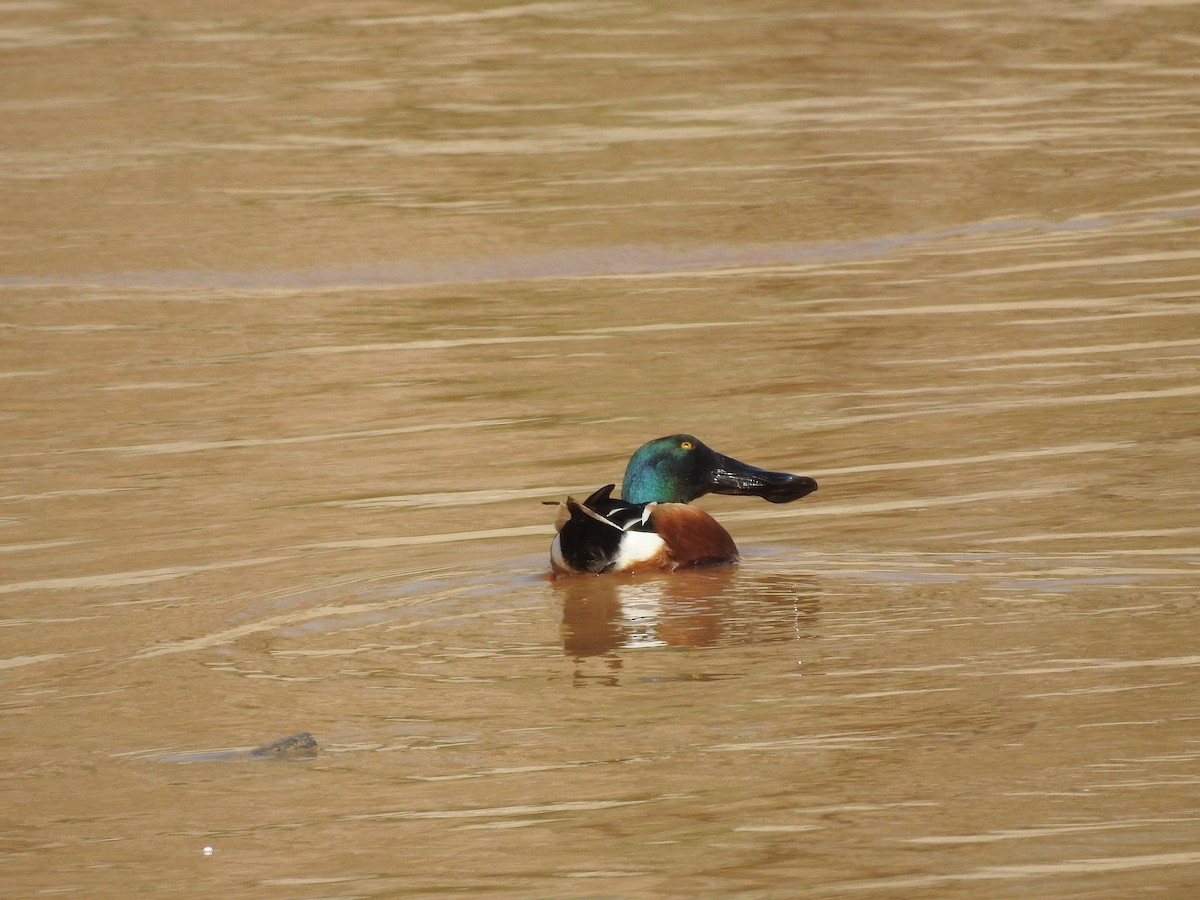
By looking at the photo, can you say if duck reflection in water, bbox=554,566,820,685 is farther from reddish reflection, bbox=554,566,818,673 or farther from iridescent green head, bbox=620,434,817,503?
iridescent green head, bbox=620,434,817,503

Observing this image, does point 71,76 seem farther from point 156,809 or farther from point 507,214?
point 156,809

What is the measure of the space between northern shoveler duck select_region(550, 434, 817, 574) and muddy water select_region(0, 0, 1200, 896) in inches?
6.0

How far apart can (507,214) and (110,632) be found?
21.2 ft

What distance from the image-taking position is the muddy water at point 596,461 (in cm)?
498

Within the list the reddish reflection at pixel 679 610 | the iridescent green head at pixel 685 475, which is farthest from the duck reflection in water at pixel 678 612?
the iridescent green head at pixel 685 475

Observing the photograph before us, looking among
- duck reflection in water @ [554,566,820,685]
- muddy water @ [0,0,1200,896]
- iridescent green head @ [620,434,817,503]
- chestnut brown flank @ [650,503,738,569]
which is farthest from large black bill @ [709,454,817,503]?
duck reflection in water @ [554,566,820,685]

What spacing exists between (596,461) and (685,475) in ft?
2.85

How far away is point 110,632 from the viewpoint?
21.9 feet

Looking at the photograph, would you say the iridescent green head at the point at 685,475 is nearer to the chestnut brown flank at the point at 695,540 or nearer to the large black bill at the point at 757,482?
the large black bill at the point at 757,482

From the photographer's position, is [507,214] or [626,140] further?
[626,140]

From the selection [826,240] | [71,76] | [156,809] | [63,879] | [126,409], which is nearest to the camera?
[63,879]

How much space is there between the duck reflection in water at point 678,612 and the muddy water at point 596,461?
22 mm

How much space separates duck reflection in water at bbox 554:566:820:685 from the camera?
20.9 feet

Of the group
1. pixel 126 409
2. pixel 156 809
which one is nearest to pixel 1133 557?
pixel 156 809
